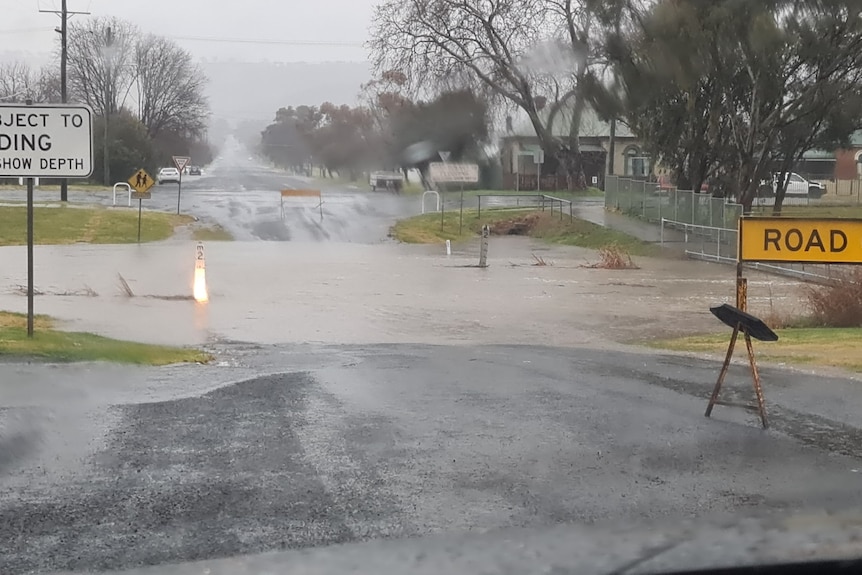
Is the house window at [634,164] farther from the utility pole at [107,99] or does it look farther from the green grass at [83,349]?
the green grass at [83,349]

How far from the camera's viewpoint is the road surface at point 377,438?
5.38m

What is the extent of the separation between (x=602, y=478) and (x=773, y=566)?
3.41 meters

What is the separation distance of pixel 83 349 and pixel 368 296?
940 centimetres

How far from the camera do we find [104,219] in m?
40.0

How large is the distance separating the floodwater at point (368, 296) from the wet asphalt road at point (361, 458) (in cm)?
454

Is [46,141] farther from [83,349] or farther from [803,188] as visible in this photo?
[803,188]

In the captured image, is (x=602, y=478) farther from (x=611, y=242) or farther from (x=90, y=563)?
(x=611, y=242)

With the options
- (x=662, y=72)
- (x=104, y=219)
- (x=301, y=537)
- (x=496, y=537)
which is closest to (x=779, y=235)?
(x=301, y=537)

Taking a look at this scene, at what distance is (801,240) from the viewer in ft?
28.1

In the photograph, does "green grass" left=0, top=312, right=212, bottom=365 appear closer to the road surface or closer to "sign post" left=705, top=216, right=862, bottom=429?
the road surface

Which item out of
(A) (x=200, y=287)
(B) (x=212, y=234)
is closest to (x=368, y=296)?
(A) (x=200, y=287)

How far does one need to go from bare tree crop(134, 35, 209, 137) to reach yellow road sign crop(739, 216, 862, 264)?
5037cm

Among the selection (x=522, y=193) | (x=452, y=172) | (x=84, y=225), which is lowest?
(x=84, y=225)

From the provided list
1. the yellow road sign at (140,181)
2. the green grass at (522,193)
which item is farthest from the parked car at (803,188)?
the yellow road sign at (140,181)
